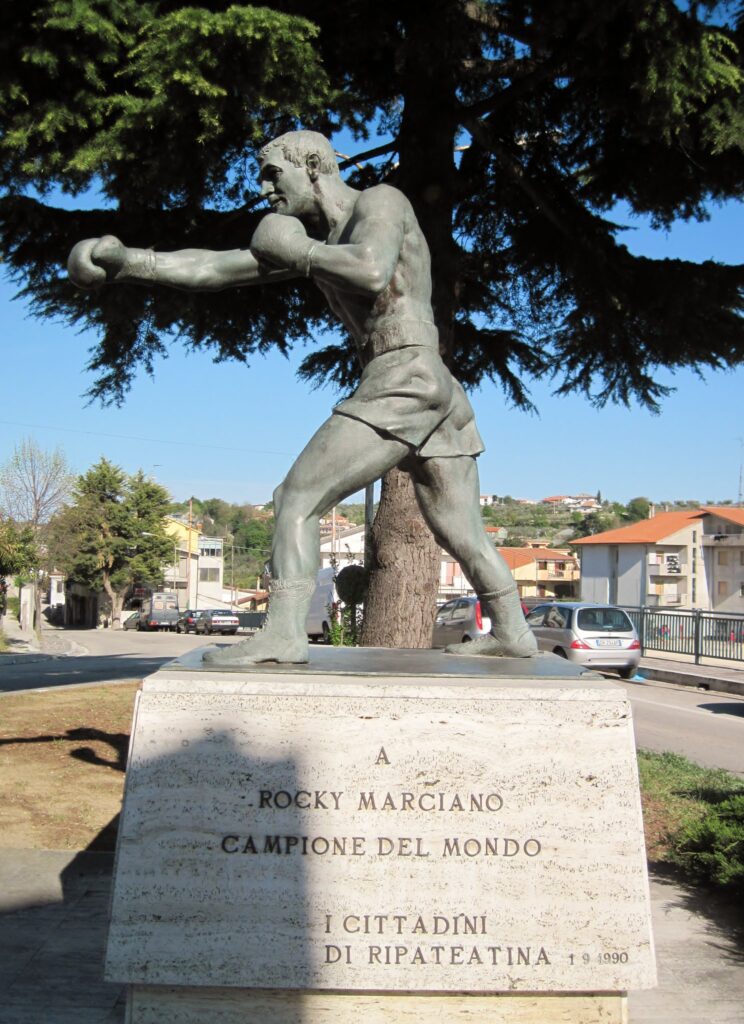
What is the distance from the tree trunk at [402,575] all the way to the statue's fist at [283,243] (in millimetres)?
5708

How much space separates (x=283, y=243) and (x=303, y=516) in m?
1.03

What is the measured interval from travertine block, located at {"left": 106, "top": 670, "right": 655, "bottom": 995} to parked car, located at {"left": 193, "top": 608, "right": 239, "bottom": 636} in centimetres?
3870

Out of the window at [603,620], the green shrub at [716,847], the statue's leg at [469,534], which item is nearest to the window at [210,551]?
the window at [603,620]

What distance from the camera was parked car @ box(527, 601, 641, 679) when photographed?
18219 millimetres

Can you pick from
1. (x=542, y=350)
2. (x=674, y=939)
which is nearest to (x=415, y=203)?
(x=542, y=350)

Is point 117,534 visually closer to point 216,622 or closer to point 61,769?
point 216,622

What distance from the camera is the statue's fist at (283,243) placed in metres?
3.75

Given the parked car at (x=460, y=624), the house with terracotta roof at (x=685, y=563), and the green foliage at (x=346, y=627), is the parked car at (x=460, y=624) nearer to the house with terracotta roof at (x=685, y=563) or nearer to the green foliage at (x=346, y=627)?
the green foliage at (x=346, y=627)

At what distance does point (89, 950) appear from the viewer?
4133 millimetres

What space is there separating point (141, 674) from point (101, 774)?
27.8 ft

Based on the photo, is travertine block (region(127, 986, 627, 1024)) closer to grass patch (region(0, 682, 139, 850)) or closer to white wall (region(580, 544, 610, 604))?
grass patch (region(0, 682, 139, 850))

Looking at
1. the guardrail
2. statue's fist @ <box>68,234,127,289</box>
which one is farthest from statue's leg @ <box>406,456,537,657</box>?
the guardrail

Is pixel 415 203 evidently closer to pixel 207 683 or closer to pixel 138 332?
pixel 138 332

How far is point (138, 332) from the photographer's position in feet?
31.3
